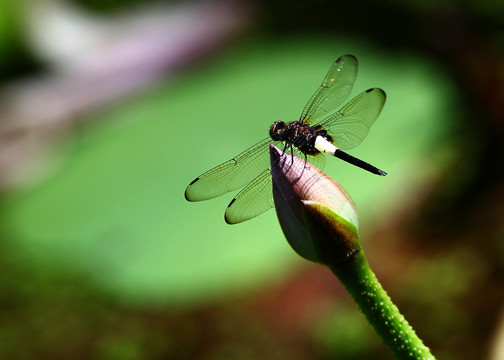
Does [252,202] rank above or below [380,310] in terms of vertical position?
above

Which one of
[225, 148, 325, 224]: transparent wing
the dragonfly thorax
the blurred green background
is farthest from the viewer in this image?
the blurred green background

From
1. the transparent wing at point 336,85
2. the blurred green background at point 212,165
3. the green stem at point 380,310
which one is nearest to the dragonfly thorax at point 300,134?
the transparent wing at point 336,85

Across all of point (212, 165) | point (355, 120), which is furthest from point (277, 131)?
point (212, 165)

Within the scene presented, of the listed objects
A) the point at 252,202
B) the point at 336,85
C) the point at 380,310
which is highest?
the point at 336,85

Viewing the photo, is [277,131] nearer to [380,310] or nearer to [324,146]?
[324,146]

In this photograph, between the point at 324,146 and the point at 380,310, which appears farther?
the point at 324,146

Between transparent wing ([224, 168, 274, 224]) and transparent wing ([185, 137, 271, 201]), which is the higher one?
transparent wing ([185, 137, 271, 201])

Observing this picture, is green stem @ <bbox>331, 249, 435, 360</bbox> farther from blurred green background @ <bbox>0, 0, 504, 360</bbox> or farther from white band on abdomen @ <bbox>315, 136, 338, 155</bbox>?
blurred green background @ <bbox>0, 0, 504, 360</bbox>

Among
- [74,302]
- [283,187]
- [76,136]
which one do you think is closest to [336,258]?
[283,187]

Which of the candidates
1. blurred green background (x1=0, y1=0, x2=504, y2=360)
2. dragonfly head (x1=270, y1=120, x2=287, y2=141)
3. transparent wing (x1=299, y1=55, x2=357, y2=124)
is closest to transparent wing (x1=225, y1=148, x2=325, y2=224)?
dragonfly head (x1=270, y1=120, x2=287, y2=141)
